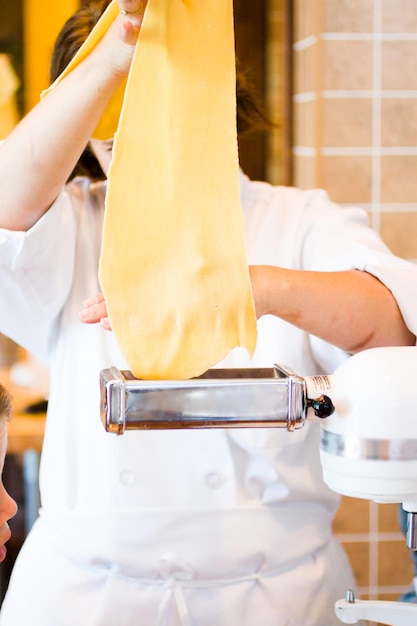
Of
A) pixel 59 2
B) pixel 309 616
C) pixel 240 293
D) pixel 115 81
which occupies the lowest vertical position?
pixel 309 616

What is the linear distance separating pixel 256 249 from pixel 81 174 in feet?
0.85

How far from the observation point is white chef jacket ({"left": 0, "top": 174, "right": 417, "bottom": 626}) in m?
0.98

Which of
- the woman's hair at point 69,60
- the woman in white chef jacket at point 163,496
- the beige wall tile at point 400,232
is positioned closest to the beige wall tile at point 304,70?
the beige wall tile at point 400,232

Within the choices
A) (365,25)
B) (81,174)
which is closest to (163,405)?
(81,174)

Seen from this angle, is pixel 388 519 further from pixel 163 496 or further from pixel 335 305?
pixel 335 305

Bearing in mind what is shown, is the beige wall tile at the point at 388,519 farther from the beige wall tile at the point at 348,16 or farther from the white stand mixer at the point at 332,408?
the white stand mixer at the point at 332,408

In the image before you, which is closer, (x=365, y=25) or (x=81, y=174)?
(x=81, y=174)

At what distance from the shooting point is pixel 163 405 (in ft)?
1.89

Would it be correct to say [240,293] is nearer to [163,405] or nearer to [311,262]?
[163,405]

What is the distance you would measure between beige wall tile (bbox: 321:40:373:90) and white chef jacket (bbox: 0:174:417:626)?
0.81 m

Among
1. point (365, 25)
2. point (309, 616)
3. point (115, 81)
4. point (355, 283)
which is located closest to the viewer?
point (115, 81)

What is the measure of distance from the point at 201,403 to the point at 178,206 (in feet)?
0.51

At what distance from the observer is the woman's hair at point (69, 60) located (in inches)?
38.6

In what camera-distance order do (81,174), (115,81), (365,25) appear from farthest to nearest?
(365,25) → (81,174) → (115,81)
